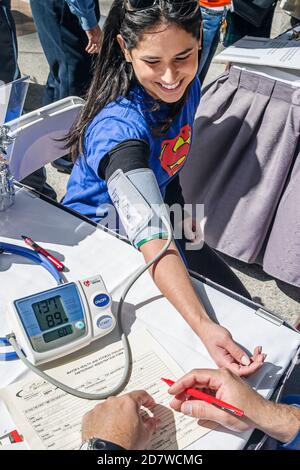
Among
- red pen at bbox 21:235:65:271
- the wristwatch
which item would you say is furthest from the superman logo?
the wristwatch

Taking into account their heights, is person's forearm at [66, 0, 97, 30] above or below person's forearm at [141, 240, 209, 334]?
above

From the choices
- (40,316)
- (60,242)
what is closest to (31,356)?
(40,316)

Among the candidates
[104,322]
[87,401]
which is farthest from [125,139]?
[87,401]

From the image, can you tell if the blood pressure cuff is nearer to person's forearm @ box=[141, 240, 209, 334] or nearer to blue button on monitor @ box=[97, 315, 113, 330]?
person's forearm @ box=[141, 240, 209, 334]

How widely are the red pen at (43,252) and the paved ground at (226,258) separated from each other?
1.16 metres

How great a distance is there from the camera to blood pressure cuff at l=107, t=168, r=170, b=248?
3.56ft

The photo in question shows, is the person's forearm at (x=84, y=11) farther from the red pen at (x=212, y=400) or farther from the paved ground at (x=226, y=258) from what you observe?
the red pen at (x=212, y=400)

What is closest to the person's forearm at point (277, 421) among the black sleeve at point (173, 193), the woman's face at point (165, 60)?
the woman's face at point (165, 60)

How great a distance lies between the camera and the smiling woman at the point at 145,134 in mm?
1082

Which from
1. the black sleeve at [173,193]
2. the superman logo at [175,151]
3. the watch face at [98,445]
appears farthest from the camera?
the black sleeve at [173,193]

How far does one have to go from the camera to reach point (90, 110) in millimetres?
1375

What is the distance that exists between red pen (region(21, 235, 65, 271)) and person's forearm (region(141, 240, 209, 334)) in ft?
0.64

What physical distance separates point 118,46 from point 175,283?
0.66 meters

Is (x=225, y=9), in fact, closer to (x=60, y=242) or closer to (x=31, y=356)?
(x=60, y=242)
